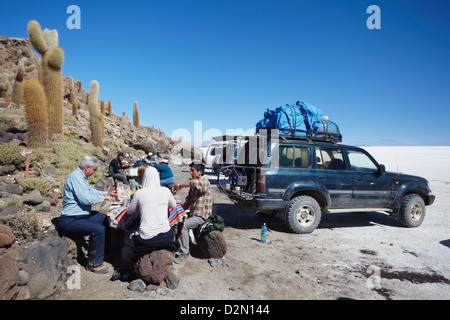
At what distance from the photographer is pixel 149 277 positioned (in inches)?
132

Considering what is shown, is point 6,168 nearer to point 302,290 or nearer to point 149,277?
point 149,277

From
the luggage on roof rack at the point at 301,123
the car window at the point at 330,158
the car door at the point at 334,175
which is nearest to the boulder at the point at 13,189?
the luggage on roof rack at the point at 301,123

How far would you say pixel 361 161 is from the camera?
21.3 feet

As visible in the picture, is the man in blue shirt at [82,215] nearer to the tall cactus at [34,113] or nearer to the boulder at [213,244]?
the boulder at [213,244]

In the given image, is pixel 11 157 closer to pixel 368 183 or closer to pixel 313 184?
pixel 313 184

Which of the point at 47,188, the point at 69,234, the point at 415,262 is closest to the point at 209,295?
the point at 69,234

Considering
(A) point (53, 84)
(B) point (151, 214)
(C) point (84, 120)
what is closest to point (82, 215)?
(B) point (151, 214)

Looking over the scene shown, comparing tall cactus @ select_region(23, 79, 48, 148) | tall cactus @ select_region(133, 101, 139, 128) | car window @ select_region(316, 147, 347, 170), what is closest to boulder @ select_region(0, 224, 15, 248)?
car window @ select_region(316, 147, 347, 170)

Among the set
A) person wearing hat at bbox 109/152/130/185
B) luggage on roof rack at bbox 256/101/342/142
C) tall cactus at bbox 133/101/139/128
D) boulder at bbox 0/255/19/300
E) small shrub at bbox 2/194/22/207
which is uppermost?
tall cactus at bbox 133/101/139/128

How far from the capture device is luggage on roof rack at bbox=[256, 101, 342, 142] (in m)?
6.11

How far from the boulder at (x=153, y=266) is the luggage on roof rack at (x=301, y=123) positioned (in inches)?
149

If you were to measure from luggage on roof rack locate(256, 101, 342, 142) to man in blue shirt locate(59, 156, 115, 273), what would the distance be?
4.10 m

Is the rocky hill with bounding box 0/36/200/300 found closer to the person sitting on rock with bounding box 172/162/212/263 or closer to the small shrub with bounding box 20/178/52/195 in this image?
the small shrub with bounding box 20/178/52/195
